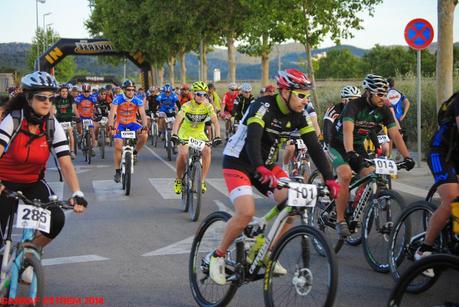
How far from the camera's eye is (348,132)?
8.02 m

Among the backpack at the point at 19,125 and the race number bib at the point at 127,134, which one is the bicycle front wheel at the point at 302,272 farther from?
the race number bib at the point at 127,134

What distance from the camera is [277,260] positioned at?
528cm

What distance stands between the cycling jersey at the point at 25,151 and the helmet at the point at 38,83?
10.5 inches

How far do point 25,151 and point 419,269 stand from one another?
311 centimetres

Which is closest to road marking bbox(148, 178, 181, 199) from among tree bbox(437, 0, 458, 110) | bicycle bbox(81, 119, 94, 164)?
bicycle bbox(81, 119, 94, 164)

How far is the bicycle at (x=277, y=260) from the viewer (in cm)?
497

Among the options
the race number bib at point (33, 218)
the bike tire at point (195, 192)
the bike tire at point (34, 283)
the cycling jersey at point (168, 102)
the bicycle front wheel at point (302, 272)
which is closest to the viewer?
the bicycle front wheel at point (302, 272)

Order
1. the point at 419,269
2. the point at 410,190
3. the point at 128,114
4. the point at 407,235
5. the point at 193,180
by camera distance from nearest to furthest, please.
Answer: the point at 419,269, the point at 407,235, the point at 193,180, the point at 410,190, the point at 128,114

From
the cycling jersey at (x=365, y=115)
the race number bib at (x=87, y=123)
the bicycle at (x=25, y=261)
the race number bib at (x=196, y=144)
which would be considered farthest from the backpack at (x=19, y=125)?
the race number bib at (x=87, y=123)

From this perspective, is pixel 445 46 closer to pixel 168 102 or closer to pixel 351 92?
pixel 351 92

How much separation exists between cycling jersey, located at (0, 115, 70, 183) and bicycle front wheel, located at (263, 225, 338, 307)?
6.25 feet

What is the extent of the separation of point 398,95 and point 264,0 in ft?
31.2

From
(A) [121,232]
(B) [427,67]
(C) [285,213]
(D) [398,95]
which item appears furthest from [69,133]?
(B) [427,67]

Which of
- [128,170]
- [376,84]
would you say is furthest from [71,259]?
[128,170]
